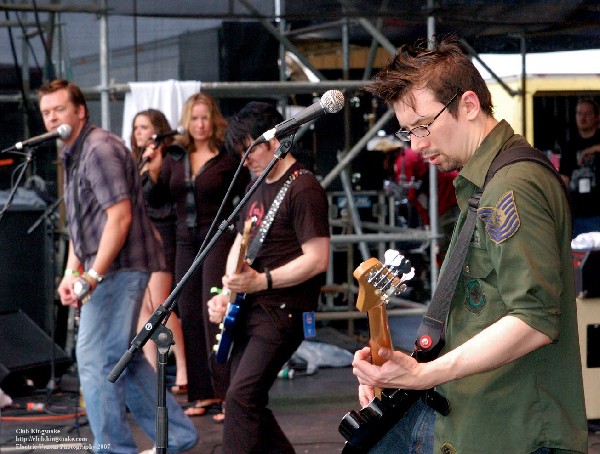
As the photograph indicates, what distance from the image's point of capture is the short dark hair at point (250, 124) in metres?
5.00

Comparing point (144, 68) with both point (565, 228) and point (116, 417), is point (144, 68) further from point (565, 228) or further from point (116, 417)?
point (565, 228)

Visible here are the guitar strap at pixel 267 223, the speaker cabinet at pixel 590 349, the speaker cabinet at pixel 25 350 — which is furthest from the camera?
the speaker cabinet at pixel 25 350

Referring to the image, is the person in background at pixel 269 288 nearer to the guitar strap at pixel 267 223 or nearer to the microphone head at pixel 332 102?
the guitar strap at pixel 267 223

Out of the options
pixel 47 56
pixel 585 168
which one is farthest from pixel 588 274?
pixel 47 56

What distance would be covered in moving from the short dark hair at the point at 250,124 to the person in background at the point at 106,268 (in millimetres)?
659

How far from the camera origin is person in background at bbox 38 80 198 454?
17.0 ft

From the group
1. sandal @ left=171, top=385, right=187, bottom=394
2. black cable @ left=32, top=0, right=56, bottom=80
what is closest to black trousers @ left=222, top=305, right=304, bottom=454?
sandal @ left=171, top=385, right=187, bottom=394

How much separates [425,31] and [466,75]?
5607 mm

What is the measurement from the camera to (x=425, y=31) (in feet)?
27.0

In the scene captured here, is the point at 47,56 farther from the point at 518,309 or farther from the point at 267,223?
the point at 518,309

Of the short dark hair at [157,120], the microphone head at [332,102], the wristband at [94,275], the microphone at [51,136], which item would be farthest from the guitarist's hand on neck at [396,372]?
the short dark hair at [157,120]

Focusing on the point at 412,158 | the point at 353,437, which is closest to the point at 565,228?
the point at 353,437

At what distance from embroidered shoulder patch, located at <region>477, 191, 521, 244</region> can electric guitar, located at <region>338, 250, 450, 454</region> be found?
26 centimetres

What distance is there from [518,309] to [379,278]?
1.27 feet
